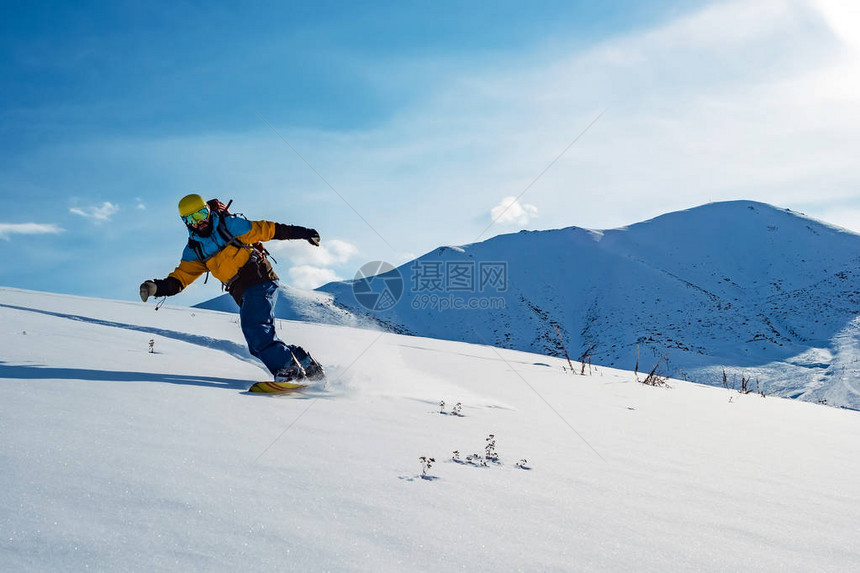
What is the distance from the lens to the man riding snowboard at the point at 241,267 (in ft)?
12.7

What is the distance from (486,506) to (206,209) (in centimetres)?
343

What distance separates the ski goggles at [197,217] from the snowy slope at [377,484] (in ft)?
3.92

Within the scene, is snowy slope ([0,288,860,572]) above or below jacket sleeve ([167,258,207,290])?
below

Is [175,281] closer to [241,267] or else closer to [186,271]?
[186,271]

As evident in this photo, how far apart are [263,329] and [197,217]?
1.04 metres

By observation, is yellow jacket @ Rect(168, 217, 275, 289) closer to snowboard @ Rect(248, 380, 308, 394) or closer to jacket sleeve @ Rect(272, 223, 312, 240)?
jacket sleeve @ Rect(272, 223, 312, 240)

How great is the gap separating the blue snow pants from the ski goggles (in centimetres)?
66

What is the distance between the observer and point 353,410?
267 centimetres

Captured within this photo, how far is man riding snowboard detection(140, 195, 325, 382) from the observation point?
3859mm

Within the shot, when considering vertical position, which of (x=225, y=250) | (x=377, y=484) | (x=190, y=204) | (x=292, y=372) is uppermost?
(x=190, y=204)

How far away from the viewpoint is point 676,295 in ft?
108

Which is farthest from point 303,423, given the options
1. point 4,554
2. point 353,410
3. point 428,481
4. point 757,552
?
point 757,552

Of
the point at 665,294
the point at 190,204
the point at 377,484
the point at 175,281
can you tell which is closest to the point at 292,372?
the point at 175,281

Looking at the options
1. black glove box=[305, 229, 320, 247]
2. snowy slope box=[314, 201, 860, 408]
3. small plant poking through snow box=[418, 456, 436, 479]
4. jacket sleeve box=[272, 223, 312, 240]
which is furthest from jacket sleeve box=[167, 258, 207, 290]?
snowy slope box=[314, 201, 860, 408]
